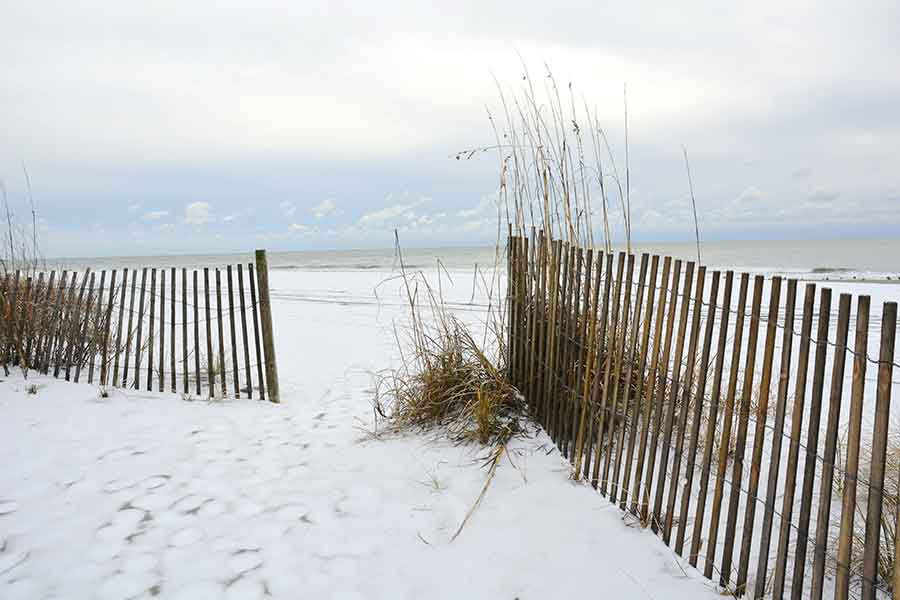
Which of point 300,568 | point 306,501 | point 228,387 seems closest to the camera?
point 300,568

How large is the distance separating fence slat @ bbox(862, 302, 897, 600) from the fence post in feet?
12.5

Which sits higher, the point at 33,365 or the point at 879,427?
the point at 879,427

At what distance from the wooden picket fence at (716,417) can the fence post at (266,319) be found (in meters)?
1.97

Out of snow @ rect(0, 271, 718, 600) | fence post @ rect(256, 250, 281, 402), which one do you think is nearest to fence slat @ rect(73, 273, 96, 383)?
snow @ rect(0, 271, 718, 600)

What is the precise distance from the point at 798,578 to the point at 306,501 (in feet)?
6.86

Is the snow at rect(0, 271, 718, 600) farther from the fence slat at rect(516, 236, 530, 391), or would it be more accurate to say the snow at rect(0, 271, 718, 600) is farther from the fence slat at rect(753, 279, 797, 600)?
the fence slat at rect(516, 236, 530, 391)

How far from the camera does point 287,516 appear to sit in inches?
106

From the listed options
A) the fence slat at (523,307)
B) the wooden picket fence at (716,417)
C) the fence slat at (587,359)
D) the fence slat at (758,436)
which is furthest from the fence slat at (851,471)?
the fence slat at (523,307)

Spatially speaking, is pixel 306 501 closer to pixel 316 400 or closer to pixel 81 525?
pixel 81 525

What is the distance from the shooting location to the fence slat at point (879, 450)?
155 centimetres

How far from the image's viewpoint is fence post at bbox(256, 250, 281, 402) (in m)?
4.46

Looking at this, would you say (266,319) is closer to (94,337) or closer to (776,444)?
(94,337)

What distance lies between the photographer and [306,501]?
283 centimetres

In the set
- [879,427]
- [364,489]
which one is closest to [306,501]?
[364,489]
